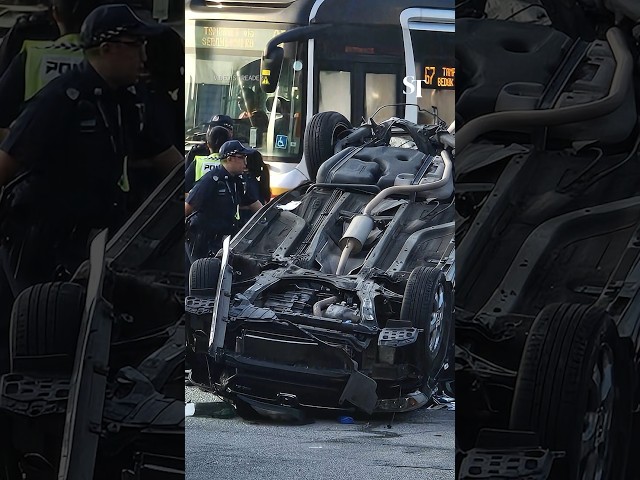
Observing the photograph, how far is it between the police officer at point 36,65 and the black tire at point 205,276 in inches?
117

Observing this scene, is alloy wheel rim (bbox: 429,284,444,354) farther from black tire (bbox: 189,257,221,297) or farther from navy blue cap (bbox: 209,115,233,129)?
navy blue cap (bbox: 209,115,233,129)

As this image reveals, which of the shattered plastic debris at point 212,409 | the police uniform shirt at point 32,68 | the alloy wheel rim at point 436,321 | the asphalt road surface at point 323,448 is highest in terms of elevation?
the police uniform shirt at point 32,68

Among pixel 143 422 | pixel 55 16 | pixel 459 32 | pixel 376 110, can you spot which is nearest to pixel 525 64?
→ pixel 459 32

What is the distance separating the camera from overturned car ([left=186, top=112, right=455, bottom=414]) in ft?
17.5

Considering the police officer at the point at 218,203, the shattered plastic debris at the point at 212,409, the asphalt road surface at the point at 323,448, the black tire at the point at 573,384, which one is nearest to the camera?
the black tire at the point at 573,384

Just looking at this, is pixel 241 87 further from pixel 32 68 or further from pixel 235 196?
pixel 32 68

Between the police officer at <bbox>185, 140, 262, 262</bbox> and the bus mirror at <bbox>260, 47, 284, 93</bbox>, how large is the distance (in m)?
0.42

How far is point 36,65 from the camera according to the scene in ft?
8.10

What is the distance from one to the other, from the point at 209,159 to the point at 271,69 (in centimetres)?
72

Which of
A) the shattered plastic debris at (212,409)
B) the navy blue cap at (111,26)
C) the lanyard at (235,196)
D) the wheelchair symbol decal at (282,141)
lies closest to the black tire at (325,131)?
the wheelchair symbol decal at (282,141)

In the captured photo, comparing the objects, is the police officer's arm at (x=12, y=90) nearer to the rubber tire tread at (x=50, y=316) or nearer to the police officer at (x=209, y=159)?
the rubber tire tread at (x=50, y=316)

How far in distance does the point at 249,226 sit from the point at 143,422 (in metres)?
2.98

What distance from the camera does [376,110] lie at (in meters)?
5.31

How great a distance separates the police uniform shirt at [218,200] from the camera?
533 cm
